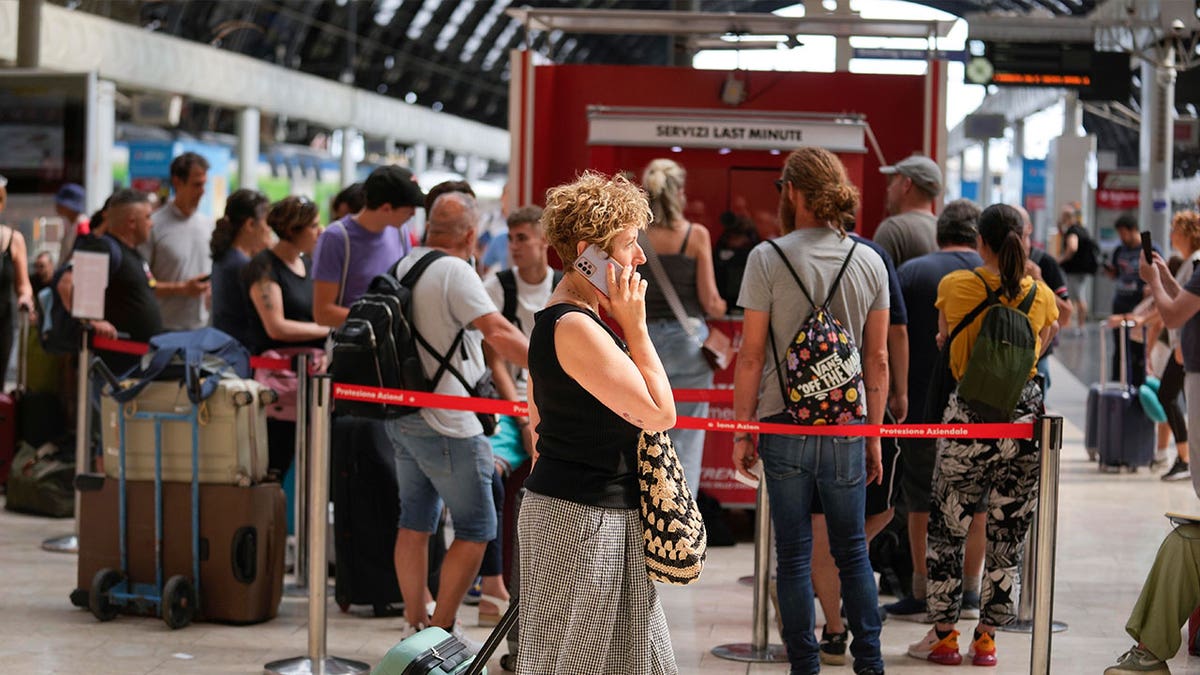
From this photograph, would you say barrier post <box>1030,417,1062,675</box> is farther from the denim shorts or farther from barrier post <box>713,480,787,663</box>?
the denim shorts

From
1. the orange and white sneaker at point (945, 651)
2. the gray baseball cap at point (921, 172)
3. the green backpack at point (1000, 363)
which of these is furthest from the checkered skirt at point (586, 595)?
the gray baseball cap at point (921, 172)

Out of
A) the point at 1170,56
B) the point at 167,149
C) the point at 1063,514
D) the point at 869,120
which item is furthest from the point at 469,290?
the point at 167,149

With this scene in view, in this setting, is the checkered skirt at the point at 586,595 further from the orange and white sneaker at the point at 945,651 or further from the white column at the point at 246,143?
the white column at the point at 246,143

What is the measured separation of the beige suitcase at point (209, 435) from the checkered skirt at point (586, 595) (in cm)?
251

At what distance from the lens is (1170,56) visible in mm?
16625

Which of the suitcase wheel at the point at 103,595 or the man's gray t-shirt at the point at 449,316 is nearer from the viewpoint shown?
the man's gray t-shirt at the point at 449,316

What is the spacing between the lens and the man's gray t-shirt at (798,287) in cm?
455

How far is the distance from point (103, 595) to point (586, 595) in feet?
9.89

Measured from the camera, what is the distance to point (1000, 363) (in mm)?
4926

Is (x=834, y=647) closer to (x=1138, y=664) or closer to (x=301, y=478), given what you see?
(x=1138, y=664)

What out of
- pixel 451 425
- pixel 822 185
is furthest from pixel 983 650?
pixel 451 425

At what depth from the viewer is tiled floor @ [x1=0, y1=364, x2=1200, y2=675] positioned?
201 inches

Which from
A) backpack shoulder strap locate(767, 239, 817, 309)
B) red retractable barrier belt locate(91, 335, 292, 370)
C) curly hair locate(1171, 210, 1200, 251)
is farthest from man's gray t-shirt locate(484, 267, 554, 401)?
curly hair locate(1171, 210, 1200, 251)

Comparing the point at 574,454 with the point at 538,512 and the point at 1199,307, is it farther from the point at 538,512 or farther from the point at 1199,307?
the point at 1199,307
